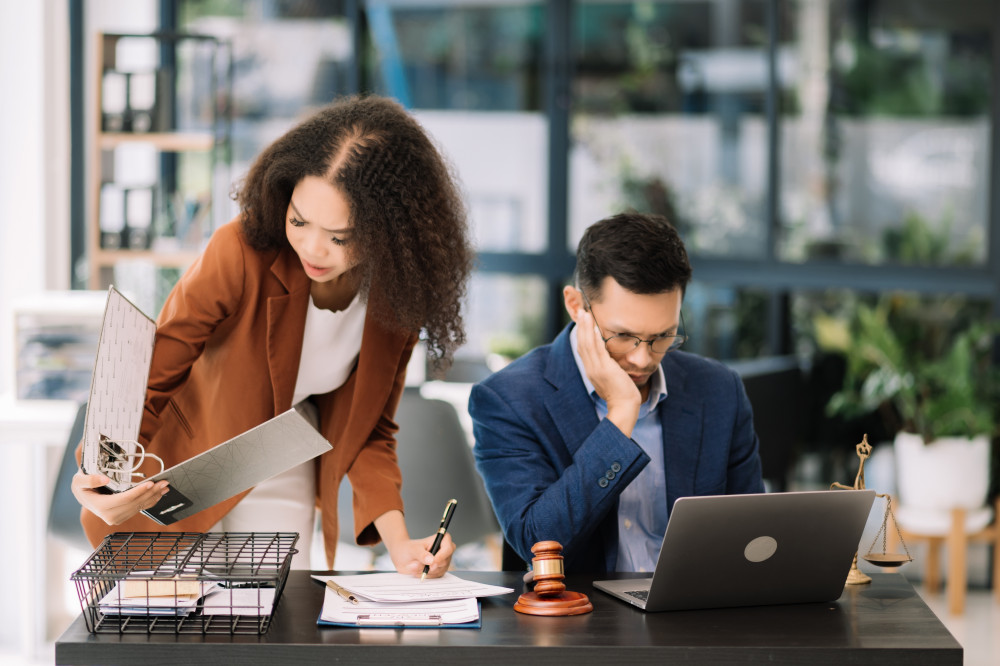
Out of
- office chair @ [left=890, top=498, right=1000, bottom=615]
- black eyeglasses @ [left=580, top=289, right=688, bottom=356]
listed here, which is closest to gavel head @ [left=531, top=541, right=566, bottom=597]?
black eyeglasses @ [left=580, top=289, right=688, bottom=356]

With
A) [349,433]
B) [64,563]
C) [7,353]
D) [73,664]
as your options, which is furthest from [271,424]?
[64,563]

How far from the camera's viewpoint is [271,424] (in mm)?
1421

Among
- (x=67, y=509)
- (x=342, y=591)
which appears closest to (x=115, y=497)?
(x=342, y=591)

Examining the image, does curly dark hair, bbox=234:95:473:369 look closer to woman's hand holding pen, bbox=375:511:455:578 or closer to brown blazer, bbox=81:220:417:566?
brown blazer, bbox=81:220:417:566

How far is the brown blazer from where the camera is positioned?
5.89 ft

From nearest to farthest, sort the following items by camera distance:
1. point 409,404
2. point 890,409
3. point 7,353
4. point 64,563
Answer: point 409,404, point 7,353, point 64,563, point 890,409

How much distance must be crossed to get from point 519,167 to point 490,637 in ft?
12.4

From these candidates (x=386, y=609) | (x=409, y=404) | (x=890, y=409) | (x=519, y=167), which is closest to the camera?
(x=386, y=609)

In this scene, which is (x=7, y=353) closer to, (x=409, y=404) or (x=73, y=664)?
(x=409, y=404)

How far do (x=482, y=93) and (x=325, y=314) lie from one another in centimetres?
328

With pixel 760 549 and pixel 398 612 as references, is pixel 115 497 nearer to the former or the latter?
pixel 398 612

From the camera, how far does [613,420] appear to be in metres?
1.81

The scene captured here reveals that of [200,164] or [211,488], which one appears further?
[200,164]

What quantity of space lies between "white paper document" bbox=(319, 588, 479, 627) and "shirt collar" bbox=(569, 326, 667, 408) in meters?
0.57
